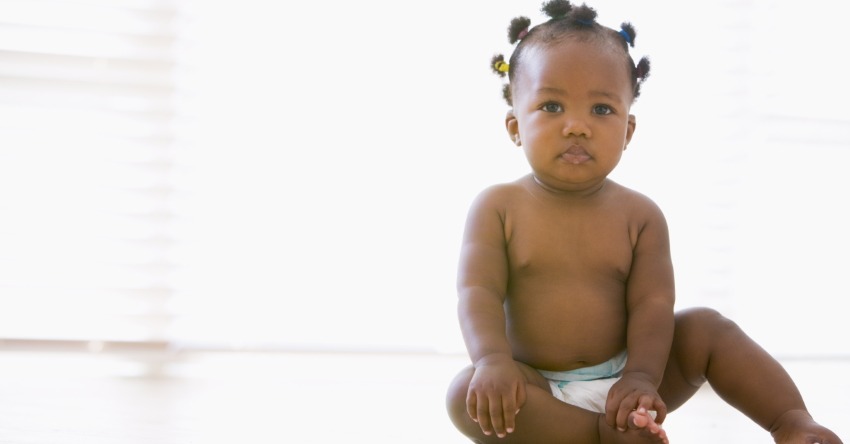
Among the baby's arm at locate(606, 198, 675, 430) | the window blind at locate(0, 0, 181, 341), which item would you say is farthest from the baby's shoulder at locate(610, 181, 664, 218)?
the window blind at locate(0, 0, 181, 341)

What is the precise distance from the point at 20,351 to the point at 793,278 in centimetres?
178

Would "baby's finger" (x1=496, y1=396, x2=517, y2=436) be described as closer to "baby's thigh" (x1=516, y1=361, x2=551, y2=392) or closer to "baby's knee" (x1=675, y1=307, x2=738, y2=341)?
"baby's thigh" (x1=516, y1=361, x2=551, y2=392)

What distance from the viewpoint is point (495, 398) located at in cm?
93

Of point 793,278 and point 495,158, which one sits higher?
point 495,158

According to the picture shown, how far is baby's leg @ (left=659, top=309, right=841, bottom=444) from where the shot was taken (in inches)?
39.1

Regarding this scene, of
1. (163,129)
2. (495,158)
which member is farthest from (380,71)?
(163,129)

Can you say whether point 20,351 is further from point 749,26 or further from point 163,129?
point 749,26

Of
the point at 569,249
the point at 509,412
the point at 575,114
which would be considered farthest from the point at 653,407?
the point at 575,114

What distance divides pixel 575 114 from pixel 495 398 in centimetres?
37

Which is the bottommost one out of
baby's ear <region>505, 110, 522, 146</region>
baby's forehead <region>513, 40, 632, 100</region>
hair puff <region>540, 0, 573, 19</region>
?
baby's ear <region>505, 110, 522, 146</region>

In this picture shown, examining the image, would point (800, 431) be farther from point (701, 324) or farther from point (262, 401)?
point (262, 401)

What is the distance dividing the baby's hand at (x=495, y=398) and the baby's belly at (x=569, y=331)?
15 cm

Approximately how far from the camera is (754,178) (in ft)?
7.14

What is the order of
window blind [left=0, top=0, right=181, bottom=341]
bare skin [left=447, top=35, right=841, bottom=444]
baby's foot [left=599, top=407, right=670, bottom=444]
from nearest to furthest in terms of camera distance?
baby's foot [left=599, top=407, right=670, bottom=444] → bare skin [left=447, top=35, right=841, bottom=444] → window blind [left=0, top=0, right=181, bottom=341]
